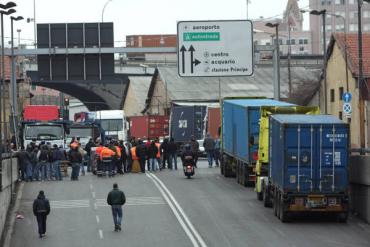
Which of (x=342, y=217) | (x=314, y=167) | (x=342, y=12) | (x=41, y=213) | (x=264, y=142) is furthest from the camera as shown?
(x=342, y=12)

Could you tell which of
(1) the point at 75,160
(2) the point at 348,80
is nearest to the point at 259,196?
(1) the point at 75,160

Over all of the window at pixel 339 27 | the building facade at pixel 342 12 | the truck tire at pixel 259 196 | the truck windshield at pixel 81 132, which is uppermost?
the building facade at pixel 342 12

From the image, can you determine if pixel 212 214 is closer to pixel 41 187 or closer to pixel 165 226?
pixel 165 226

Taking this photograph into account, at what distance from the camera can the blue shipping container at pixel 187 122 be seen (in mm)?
62312

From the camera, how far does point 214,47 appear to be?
1629 inches

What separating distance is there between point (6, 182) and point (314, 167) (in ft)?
34.5

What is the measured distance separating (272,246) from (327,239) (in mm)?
1812

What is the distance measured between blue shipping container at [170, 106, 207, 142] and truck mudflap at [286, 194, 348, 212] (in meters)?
36.9

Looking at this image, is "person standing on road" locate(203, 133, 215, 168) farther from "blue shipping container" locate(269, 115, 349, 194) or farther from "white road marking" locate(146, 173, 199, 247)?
"blue shipping container" locate(269, 115, 349, 194)

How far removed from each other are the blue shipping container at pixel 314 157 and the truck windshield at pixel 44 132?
948 inches

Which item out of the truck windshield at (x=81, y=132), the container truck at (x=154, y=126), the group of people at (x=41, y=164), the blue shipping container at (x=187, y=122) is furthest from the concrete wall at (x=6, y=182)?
the container truck at (x=154, y=126)

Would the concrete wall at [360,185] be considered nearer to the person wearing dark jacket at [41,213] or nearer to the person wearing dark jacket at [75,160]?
the person wearing dark jacket at [41,213]

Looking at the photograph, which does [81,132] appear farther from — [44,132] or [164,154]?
[164,154]

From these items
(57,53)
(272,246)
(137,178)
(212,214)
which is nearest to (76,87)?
(57,53)
